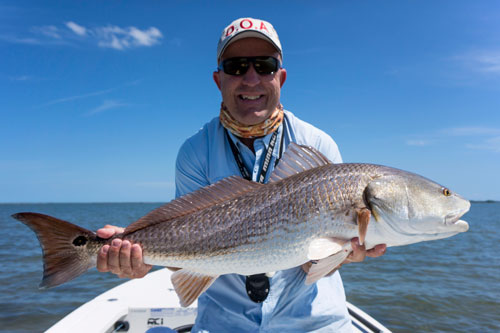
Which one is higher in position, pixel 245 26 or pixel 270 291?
pixel 245 26

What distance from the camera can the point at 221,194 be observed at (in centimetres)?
273

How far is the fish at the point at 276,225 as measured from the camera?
8.08 ft

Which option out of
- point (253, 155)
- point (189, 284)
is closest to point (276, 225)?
point (189, 284)

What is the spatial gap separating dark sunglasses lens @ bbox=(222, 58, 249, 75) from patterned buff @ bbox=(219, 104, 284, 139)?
431mm

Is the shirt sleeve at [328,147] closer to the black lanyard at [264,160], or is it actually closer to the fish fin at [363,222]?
the black lanyard at [264,160]

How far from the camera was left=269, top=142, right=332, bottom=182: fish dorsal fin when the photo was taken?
279 centimetres

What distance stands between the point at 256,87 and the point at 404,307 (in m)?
8.50

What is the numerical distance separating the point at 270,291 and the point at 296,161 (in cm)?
120

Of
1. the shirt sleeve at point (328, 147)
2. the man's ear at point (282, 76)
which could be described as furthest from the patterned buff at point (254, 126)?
the shirt sleeve at point (328, 147)

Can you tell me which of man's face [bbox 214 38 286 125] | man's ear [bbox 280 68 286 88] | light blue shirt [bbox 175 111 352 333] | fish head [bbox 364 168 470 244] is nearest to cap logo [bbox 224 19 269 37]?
man's face [bbox 214 38 286 125]

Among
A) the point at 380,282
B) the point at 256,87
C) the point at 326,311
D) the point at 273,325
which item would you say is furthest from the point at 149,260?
the point at 380,282

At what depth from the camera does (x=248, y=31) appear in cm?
342

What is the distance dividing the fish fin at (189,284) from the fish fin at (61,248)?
2.17 ft

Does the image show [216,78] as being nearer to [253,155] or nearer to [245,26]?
[245,26]
